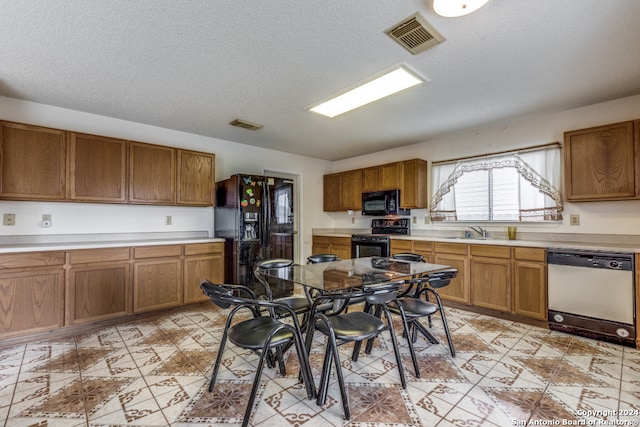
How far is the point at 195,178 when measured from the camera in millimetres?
3967

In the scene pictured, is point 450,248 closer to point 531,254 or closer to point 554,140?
point 531,254

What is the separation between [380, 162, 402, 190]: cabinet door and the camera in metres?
4.66

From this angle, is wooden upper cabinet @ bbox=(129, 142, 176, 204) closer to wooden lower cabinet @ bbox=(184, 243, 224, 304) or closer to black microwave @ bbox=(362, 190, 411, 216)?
wooden lower cabinet @ bbox=(184, 243, 224, 304)

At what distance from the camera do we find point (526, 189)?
3662 mm

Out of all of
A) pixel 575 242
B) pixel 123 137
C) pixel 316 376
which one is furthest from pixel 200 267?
pixel 575 242

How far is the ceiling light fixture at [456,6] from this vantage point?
1.66 meters

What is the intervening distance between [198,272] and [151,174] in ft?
4.44

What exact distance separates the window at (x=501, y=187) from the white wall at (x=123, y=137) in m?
2.72

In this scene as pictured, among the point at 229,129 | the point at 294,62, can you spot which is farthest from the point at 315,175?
the point at 294,62

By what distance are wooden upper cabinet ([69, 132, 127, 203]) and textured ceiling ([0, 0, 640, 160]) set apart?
15.8 inches

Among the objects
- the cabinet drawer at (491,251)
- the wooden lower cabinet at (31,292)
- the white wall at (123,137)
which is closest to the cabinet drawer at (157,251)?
the white wall at (123,137)

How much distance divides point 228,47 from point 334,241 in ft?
12.0

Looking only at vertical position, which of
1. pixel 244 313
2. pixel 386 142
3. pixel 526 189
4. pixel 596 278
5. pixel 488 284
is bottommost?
pixel 244 313

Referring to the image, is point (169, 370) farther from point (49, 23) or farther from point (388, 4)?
point (388, 4)
